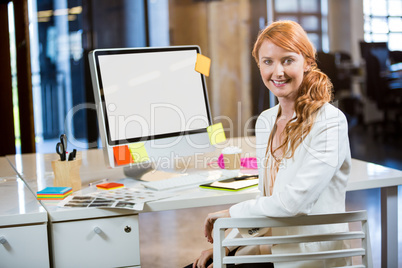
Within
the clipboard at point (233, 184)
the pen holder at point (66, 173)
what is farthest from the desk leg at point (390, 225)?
the pen holder at point (66, 173)

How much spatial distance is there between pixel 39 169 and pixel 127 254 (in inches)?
35.0

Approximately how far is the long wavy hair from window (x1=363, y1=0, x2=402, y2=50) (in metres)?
4.21

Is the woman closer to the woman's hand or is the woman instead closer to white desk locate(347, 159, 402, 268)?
the woman's hand

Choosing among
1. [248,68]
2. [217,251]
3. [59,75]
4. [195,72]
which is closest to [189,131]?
[195,72]

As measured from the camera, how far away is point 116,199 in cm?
153

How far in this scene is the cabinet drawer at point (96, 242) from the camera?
4.59ft

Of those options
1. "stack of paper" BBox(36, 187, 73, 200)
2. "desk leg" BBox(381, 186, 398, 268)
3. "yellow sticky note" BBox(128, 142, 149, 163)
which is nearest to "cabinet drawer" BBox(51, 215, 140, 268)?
"stack of paper" BBox(36, 187, 73, 200)

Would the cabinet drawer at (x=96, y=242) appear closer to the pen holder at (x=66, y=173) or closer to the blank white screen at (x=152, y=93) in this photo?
the pen holder at (x=66, y=173)

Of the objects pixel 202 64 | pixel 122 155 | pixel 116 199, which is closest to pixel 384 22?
pixel 202 64

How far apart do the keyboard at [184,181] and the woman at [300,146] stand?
275 mm

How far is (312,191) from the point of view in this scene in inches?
49.9

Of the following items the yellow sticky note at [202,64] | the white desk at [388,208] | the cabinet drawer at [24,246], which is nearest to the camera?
the cabinet drawer at [24,246]

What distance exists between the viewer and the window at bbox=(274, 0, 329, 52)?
5.38m

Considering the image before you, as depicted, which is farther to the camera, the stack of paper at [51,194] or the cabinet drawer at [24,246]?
the stack of paper at [51,194]
